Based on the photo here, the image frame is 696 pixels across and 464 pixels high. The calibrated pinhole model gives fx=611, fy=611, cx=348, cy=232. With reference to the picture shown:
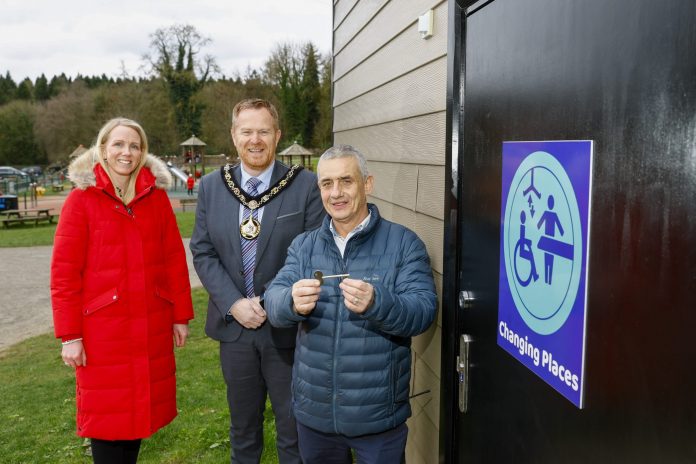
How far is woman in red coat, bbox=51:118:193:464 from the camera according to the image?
2.74 metres

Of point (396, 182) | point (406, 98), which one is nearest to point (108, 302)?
point (396, 182)

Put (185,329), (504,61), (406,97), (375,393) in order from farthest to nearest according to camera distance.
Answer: (185,329), (406,97), (375,393), (504,61)

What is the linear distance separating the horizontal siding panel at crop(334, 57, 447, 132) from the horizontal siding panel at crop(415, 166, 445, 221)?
24cm

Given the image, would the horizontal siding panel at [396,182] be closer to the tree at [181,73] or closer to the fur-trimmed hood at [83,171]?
the fur-trimmed hood at [83,171]

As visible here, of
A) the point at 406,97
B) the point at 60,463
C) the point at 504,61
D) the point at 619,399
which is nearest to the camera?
the point at 619,399

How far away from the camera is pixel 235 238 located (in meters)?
2.90

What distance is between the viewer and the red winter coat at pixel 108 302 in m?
2.74

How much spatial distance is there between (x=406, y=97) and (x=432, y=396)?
4.34 ft

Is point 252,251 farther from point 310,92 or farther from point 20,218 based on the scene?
point 310,92

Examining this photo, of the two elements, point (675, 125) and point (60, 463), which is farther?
point (60, 463)

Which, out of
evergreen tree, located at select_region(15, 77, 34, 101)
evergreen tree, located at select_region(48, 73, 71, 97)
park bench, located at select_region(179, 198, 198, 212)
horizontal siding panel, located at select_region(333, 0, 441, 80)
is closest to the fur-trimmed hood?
horizontal siding panel, located at select_region(333, 0, 441, 80)

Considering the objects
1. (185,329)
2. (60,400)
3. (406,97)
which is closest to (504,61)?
(406,97)

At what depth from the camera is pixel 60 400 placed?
542cm

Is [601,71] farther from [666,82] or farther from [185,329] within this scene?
[185,329]
